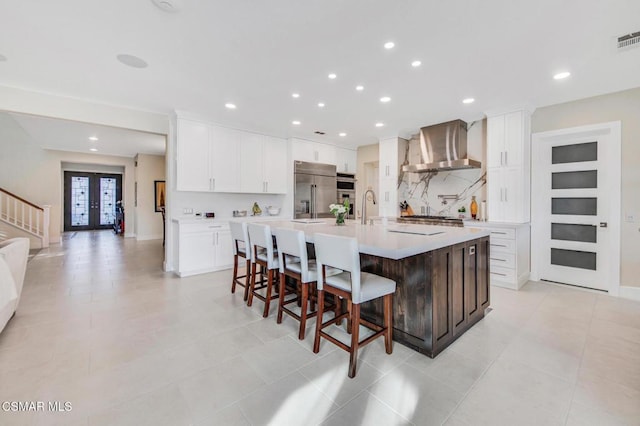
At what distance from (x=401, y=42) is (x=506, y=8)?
0.79 metres

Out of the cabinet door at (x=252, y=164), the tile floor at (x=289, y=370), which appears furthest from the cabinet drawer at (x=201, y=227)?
the tile floor at (x=289, y=370)

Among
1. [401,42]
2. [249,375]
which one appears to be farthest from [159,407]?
[401,42]

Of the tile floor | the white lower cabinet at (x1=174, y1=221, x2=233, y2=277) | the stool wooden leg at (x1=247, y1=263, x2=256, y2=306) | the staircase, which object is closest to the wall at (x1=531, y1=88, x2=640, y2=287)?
Answer: the tile floor

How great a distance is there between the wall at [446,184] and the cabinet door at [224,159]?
3.36 metres

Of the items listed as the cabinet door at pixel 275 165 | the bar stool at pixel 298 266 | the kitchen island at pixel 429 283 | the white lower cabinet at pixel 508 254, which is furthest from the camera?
the cabinet door at pixel 275 165

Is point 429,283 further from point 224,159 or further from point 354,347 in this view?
point 224,159

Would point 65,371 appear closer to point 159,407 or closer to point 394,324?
point 159,407

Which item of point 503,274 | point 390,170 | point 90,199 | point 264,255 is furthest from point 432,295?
point 90,199

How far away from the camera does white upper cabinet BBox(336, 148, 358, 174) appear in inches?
264

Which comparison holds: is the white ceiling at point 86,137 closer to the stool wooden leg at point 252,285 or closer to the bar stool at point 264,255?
the bar stool at point 264,255

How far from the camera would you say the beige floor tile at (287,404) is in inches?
61.1

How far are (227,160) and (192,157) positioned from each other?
2.05 feet

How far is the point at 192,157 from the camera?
15.2 ft

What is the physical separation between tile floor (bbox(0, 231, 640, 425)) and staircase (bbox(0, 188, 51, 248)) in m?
5.04
